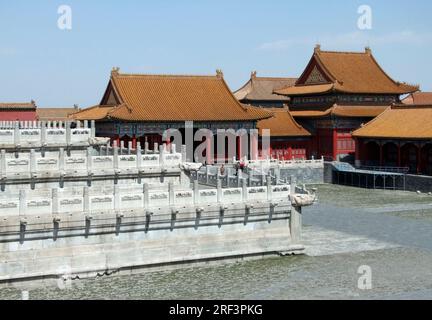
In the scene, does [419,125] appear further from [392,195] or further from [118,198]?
[118,198]

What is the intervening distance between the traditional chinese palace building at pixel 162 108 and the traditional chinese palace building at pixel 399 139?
9.39 meters

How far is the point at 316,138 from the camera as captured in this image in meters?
72.2

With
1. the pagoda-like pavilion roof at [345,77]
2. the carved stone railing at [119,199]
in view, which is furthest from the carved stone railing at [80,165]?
the pagoda-like pavilion roof at [345,77]

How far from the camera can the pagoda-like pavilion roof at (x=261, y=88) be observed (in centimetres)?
8794

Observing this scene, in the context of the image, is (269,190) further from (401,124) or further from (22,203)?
(401,124)

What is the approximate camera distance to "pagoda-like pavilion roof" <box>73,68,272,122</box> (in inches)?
2501

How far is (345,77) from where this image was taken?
73.0 meters

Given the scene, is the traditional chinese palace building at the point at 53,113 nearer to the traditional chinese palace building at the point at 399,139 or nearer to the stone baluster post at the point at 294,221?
the traditional chinese palace building at the point at 399,139

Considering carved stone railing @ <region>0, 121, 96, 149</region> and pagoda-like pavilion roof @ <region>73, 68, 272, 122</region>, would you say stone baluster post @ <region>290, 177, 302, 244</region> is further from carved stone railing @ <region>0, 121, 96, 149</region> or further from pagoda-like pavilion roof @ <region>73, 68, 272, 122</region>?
pagoda-like pavilion roof @ <region>73, 68, 272, 122</region>

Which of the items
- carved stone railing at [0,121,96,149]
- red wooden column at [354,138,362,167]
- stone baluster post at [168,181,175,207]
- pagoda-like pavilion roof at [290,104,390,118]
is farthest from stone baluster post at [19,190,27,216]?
pagoda-like pavilion roof at [290,104,390,118]

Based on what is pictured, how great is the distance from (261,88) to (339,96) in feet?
64.9

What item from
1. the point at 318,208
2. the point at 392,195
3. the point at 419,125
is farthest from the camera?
the point at 419,125
